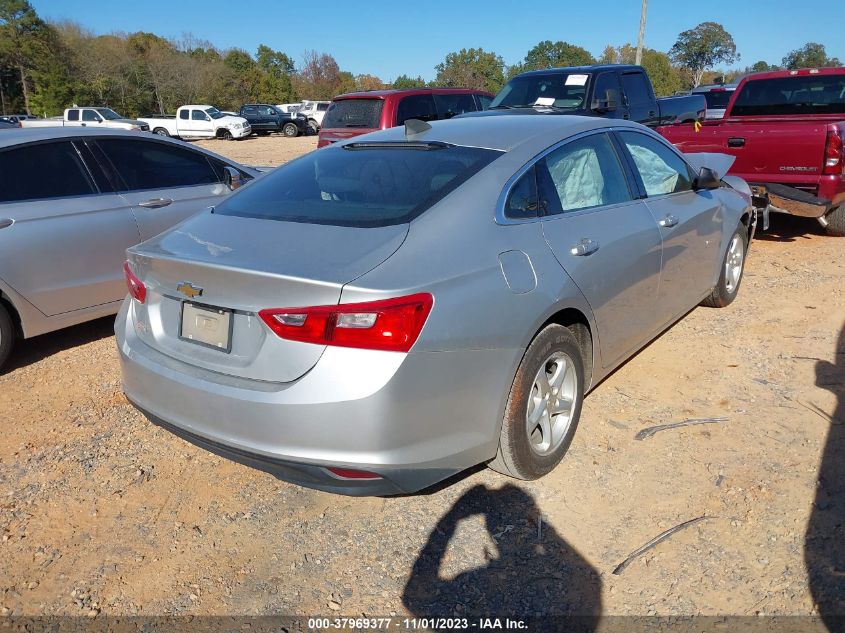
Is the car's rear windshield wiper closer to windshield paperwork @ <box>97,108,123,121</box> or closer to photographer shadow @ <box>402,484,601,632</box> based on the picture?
photographer shadow @ <box>402,484,601,632</box>

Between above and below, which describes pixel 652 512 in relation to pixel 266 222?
below

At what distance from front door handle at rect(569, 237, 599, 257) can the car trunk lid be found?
2.99 feet

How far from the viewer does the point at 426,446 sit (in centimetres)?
249

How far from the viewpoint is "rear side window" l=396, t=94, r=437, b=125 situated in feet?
36.2

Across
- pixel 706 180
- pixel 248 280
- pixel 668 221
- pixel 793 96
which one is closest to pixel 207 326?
pixel 248 280

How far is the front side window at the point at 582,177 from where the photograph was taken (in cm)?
327

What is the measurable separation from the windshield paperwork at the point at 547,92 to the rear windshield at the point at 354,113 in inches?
77.4

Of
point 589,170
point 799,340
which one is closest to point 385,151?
point 589,170

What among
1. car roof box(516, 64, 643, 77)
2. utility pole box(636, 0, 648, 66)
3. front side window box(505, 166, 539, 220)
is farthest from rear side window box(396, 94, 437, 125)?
utility pole box(636, 0, 648, 66)

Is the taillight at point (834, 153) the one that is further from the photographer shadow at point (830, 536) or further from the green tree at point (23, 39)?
the green tree at point (23, 39)

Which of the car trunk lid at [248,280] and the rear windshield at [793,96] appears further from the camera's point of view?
the rear windshield at [793,96]

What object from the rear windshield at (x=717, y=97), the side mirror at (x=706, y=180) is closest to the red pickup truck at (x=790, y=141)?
the side mirror at (x=706, y=180)

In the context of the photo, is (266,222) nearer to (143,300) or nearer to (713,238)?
(143,300)

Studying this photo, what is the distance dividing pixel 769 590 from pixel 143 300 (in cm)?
271
